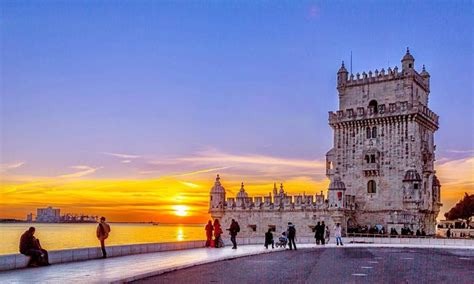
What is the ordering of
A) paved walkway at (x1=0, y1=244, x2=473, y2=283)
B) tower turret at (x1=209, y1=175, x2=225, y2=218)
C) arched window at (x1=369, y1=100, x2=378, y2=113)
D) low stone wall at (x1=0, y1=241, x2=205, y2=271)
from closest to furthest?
paved walkway at (x1=0, y1=244, x2=473, y2=283) < low stone wall at (x1=0, y1=241, x2=205, y2=271) < arched window at (x1=369, y1=100, x2=378, y2=113) < tower turret at (x1=209, y1=175, x2=225, y2=218)

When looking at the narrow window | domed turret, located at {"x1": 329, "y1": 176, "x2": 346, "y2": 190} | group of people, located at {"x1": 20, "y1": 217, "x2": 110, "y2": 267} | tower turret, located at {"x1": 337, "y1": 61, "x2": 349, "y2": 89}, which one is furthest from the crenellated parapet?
group of people, located at {"x1": 20, "y1": 217, "x2": 110, "y2": 267}

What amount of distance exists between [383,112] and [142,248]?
37.1m

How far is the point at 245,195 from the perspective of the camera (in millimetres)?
67438

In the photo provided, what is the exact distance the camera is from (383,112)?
5972cm

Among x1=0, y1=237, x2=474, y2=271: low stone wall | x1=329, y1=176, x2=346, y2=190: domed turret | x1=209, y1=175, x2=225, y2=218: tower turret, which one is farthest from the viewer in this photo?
x1=209, y1=175, x2=225, y2=218: tower turret

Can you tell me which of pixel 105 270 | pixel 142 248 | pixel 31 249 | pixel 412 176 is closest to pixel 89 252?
pixel 31 249

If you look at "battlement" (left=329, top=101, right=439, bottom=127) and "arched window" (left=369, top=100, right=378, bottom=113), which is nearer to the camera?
"battlement" (left=329, top=101, right=439, bottom=127)

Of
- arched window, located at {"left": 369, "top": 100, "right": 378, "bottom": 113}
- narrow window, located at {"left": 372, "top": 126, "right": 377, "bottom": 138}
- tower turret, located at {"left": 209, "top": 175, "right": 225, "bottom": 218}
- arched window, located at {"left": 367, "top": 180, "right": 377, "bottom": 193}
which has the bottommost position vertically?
tower turret, located at {"left": 209, "top": 175, "right": 225, "bottom": 218}

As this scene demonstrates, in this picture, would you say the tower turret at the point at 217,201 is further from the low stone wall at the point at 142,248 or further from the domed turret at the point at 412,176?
the domed turret at the point at 412,176

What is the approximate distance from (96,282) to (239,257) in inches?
513

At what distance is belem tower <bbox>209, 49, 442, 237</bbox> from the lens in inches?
2279

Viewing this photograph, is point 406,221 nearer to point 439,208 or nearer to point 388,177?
point 388,177

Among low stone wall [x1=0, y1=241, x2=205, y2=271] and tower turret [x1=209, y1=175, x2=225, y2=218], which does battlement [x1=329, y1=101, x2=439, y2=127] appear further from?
low stone wall [x1=0, y1=241, x2=205, y2=271]

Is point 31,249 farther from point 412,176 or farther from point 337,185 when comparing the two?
point 412,176
